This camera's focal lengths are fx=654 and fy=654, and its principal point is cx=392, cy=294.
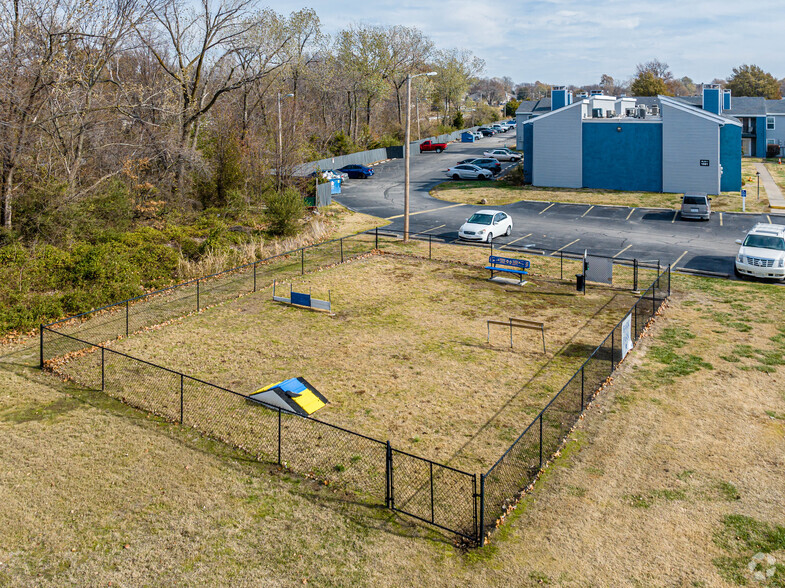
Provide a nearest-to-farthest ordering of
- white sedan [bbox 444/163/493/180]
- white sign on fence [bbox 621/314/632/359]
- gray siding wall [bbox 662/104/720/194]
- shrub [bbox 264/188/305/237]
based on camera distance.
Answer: white sign on fence [bbox 621/314/632/359] → shrub [bbox 264/188/305/237] → gray siding wall [bbox 662/104/720/194] → white sedan [bbox 444/163/493/180]

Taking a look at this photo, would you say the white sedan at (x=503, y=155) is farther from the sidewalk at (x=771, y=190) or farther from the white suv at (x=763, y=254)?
the white suv at (x=763, y=254)

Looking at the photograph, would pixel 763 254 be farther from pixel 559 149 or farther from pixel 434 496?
pixel 559 149

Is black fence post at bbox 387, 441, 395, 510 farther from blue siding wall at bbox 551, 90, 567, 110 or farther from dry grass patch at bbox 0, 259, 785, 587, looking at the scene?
blue siding wall at bbox 551, 90, 567, 110

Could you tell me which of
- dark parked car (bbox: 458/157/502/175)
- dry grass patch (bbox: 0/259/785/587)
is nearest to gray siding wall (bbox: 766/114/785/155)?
dark parked car (bbox: 458/157/502/175)

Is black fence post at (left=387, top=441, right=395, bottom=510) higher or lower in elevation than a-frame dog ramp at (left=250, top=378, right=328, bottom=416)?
lower

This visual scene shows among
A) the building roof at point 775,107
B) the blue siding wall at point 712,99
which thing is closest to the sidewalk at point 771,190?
the blue siding wall at point 712,99

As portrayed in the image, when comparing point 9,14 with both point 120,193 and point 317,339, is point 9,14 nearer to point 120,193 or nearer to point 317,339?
point 120,193

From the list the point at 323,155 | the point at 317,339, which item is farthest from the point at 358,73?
the point at 317,339
